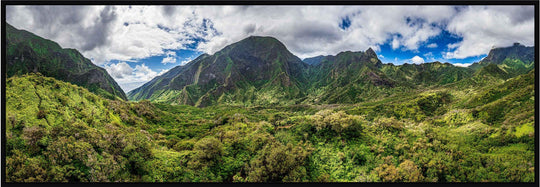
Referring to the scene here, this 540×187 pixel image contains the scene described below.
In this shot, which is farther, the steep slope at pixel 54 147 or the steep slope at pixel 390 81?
the steep slope at pixel 390 81

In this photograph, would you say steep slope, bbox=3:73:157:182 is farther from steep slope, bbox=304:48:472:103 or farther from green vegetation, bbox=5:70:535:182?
steep slope, bbox=304:48:472:103

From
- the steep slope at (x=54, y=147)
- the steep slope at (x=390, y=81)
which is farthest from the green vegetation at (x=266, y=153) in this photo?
the steep slope at (x=390, y=81)

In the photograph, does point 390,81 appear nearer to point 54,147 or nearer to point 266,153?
point 266,153

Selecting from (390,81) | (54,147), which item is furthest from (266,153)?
(390,81)

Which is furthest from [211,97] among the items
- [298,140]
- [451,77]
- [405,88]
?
[451,77]

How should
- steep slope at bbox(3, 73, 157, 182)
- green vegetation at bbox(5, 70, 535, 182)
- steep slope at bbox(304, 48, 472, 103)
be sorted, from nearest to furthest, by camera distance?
steep slope at bbox(3, 73, 157, 182), green vegetation at bbox(5, 70, 535, 182), steep slope at bbox(304, 48, 472, 103)

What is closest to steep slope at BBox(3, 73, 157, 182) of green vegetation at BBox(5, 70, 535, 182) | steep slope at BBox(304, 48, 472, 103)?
green vegetation at BBox(5, 70, 535, 182)

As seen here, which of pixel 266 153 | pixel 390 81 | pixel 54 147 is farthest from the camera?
pixel 390 81

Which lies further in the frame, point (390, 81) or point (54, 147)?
point (390, 81)

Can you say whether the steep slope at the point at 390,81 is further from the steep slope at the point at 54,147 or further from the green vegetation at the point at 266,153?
the steep slope at the point at 54,147

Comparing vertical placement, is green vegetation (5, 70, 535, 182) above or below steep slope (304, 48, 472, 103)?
below

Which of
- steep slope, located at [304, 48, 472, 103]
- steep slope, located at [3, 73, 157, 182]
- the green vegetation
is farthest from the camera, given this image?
steep slope, located at [304, 48, 472, 103]
